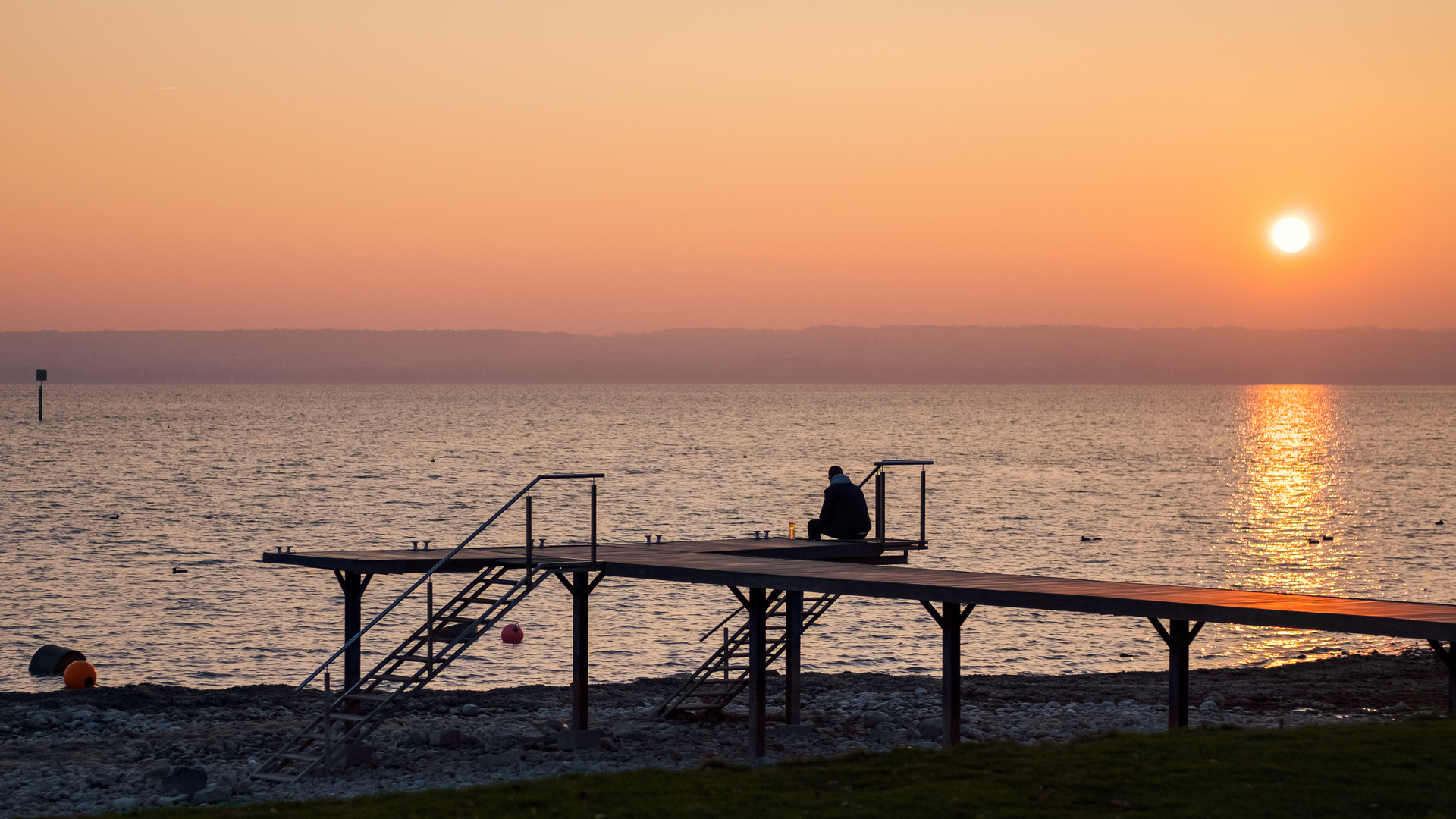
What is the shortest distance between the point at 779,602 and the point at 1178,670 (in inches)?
324

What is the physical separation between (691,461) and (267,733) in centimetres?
11077

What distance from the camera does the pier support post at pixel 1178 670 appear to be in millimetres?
17734

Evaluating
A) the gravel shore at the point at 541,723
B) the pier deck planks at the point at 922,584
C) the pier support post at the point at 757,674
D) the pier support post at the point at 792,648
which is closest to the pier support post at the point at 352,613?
the pier deck planks at the point at 922,584

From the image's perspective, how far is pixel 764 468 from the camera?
431 ft

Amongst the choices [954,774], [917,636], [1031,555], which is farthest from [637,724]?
[1031,555]

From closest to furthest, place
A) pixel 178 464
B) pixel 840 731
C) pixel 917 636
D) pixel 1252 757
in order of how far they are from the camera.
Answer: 1. pixel 1252 757
2. pixel 840 731
3. pixel 917 636
4. pixel 178 464

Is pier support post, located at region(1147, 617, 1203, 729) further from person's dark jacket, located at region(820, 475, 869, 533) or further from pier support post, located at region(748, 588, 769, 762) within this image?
person's dark jacket, located at region(820, 475, 869, 533)

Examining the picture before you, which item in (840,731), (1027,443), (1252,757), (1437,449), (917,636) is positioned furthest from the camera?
(1027,443)

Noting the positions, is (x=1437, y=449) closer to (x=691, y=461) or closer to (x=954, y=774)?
(x=691, y=461)

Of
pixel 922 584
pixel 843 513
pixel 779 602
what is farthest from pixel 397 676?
pixel 843 513

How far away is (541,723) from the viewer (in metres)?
27.8

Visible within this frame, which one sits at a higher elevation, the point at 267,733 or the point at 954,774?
the point at 954,774

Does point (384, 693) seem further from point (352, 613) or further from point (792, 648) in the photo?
point (792, 648)

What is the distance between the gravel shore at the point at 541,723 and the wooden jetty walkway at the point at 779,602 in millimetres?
955
